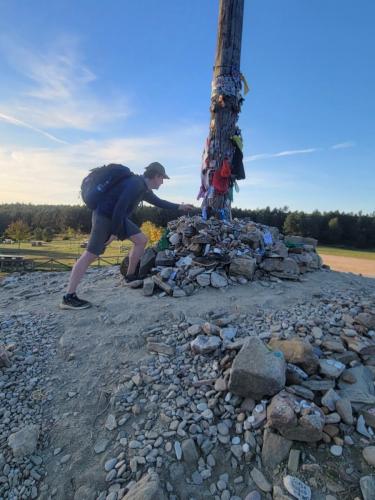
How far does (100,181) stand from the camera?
3854 millimetres

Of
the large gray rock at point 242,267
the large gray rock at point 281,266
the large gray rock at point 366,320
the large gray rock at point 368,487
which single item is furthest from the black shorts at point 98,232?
the large gray rock at point 368,487

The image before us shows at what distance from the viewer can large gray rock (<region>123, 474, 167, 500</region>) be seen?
1.62m

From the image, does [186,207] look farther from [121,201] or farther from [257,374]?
[257,374]

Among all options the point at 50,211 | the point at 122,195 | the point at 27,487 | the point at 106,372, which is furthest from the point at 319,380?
the point at 50,211

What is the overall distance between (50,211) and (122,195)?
84298 mm

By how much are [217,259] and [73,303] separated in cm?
234

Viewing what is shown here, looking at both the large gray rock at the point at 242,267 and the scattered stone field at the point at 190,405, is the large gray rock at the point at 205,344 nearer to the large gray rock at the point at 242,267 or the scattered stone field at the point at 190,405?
the scattered stone field at the point at 190,405

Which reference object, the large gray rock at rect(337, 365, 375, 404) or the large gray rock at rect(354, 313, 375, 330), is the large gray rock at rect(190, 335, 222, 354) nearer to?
the large gray rock at rect(337, 365, 375, 404)

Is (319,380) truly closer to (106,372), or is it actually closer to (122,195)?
(106,372)

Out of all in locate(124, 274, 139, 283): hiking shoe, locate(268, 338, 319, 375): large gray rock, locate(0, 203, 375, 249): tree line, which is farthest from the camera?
locate(0, 203, 375, 249): tree line

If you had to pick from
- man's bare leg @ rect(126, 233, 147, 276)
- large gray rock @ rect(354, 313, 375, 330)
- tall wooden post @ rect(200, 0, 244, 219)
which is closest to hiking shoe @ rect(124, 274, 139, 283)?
man's bare leg @ rect(126, 233, 147, 276)

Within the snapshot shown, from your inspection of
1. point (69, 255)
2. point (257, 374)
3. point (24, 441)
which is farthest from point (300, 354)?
point (69, 255)

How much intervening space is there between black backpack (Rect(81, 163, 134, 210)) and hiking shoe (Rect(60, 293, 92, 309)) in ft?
4.08

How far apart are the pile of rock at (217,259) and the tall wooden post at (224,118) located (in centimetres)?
79
